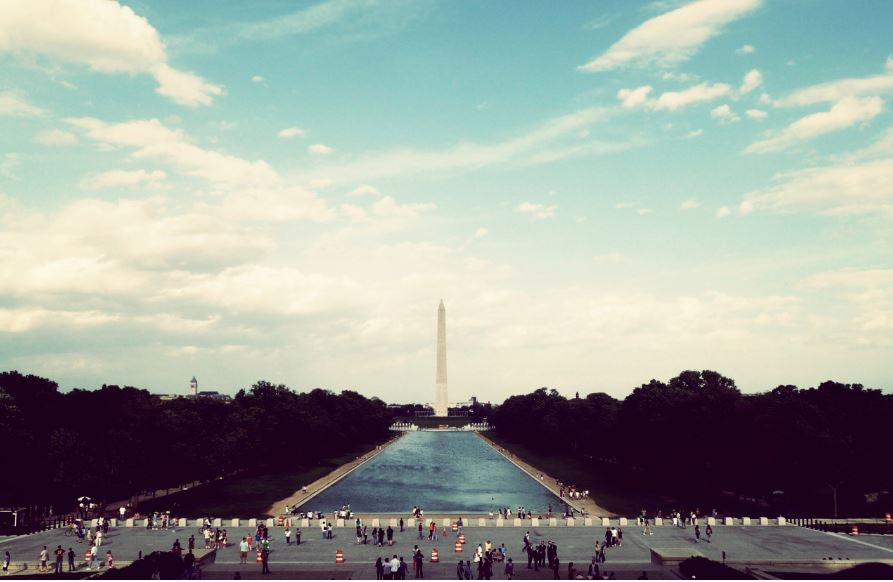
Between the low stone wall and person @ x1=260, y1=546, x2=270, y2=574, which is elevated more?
person @ x1=260, y1=546, x2=270, y2=574

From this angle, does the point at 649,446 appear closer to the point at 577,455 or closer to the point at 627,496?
the point at 627,496

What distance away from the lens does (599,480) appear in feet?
321

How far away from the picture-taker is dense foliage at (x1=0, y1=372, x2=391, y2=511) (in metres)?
66.3

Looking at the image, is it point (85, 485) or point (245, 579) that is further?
point (85, 485)

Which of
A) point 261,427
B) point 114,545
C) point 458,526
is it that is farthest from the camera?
point 261,427

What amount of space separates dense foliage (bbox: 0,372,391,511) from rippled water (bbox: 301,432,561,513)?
675 inches

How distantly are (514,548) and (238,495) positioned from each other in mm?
45332

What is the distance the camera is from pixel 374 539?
52031mm

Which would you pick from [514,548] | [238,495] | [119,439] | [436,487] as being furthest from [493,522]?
[119,439]

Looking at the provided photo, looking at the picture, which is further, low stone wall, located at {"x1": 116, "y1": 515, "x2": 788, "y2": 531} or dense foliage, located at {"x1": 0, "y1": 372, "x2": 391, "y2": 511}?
dense foliage, located at {"x1": 0, "y1": 372, "x2": 391, "y2": 511}

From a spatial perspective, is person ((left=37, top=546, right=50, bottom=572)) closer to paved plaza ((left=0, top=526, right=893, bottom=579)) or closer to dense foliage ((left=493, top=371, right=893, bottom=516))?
paved plaza ((left=0, top=526, right=893, bottom=579))

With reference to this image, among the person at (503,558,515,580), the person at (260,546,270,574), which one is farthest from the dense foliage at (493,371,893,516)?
the person at (260,546,270,574)

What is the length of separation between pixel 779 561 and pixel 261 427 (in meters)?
91.9

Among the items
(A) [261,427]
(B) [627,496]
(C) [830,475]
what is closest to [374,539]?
(B) [627,496]
